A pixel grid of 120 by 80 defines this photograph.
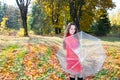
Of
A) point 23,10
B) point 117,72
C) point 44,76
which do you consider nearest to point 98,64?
point 44,76

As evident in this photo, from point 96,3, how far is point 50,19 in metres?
8.75

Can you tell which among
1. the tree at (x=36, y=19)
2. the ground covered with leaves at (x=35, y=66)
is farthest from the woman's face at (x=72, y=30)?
the tree at (x=36, y=19)

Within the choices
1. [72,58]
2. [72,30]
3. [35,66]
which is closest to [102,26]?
[35,66]

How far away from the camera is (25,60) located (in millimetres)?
11867

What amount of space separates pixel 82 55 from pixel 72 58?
9.0 inches

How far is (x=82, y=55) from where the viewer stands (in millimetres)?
6621

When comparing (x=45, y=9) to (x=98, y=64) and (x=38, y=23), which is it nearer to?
(x=38, y=23)

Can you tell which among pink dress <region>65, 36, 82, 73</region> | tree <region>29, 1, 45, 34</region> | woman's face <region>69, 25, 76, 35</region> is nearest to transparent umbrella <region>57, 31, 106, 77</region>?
pink dress <region>65, 36, 82, 73</region>

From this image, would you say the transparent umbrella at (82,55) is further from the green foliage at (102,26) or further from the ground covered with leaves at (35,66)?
the green foliage at (102,26)

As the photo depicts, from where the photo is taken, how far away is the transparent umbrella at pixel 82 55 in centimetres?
663

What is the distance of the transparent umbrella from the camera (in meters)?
6.63

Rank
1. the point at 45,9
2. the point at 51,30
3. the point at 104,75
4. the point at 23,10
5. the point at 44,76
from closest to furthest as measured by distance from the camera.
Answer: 1. the point at 44,76
2. the point at 104,75
3. the point at 23,10
4. the point at 45,9
5. the point at 51,30

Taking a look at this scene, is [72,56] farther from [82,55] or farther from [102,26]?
[102,26]

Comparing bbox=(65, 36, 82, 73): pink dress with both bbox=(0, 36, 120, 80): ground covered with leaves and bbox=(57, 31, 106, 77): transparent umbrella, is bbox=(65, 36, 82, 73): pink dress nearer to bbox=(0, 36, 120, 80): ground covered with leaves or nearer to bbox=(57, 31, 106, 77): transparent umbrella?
bbox=(57, 31, 106, 77): transparent umbrella
